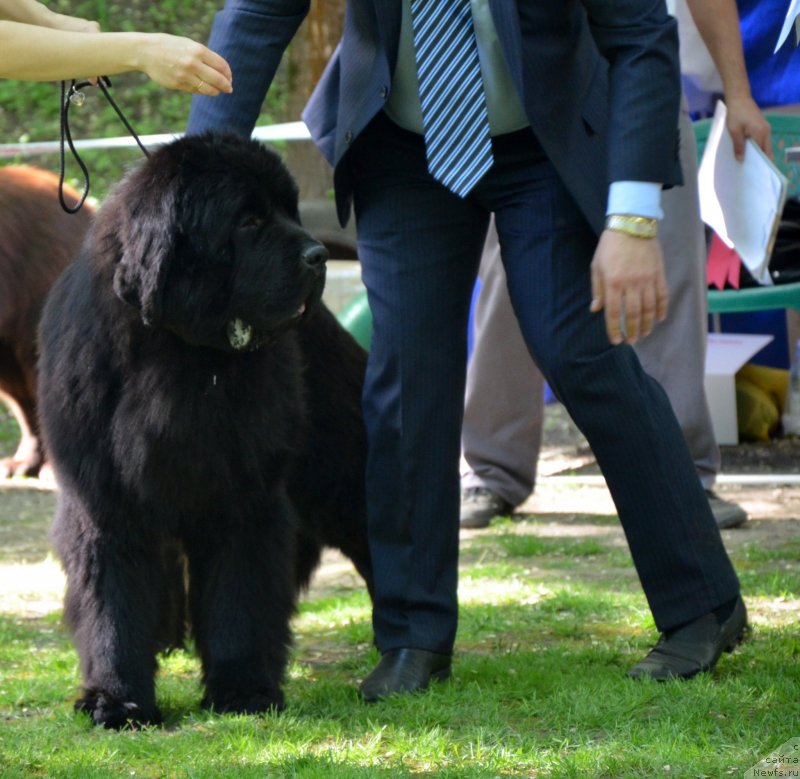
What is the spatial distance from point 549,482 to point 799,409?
1.49m

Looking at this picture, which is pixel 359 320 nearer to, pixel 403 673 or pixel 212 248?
pixel 403 673

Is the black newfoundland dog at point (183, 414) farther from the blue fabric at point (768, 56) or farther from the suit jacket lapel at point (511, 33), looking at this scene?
the blue fabric at point (768, 56)

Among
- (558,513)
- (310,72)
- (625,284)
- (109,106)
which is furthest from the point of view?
(109,106)

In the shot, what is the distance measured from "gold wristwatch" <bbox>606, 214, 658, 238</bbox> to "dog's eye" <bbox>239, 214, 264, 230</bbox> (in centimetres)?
74

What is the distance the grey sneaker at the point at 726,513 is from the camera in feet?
16.3

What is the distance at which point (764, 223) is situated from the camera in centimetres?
408

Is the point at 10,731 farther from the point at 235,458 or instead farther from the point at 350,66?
the point at 350,66

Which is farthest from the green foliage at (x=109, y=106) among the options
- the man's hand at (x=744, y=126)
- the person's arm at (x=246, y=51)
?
the person's arm at (x=246, y=51)

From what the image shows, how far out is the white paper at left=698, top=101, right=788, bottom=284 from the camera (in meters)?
4.07

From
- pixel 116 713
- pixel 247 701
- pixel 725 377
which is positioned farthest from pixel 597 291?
pixel 725 377

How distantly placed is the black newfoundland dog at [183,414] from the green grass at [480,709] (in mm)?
176

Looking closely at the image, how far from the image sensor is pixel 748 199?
4.11 metres

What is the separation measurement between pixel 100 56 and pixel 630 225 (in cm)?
108

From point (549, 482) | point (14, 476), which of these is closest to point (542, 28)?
point (549, 482)
